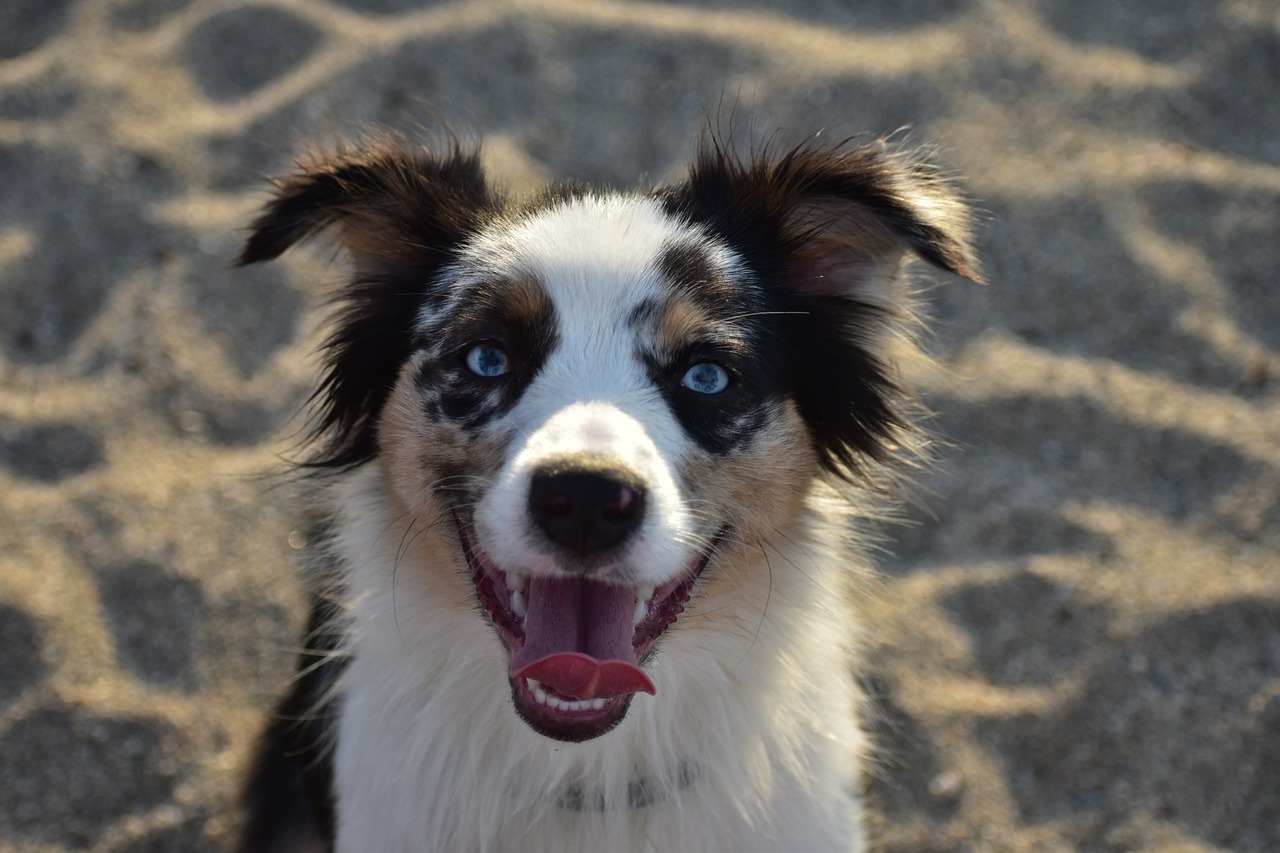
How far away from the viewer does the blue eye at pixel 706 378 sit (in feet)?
7.91

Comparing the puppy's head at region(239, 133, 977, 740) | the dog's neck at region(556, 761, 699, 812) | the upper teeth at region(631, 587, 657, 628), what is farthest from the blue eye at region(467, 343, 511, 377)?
the dog's neck at region(556, 761, 699, 812)

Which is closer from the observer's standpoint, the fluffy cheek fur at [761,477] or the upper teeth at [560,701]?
the upper teeth at [560,701]

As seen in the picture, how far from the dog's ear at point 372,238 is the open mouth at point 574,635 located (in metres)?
0.52

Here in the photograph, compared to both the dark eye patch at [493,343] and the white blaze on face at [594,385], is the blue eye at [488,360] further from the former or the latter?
the white blaze on face at [594,385]

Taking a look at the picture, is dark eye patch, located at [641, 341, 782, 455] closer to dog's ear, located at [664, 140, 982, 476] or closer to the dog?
the dog

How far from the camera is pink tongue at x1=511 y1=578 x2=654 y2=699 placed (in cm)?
218

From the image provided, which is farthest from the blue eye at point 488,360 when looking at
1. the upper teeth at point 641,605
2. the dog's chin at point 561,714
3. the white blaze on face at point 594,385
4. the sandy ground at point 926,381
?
the sandy ground at point 926,381

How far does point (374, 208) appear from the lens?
8.84 ft

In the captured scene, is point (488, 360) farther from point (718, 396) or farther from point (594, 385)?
point (718, 396)

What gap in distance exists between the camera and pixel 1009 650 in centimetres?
348

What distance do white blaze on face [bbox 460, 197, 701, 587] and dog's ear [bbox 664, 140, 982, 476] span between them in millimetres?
181

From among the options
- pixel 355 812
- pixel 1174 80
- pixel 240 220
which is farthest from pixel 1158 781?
pixel 240 220

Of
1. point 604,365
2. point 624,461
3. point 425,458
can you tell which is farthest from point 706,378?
point 425,458

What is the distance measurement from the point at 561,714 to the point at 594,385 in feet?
2.15
